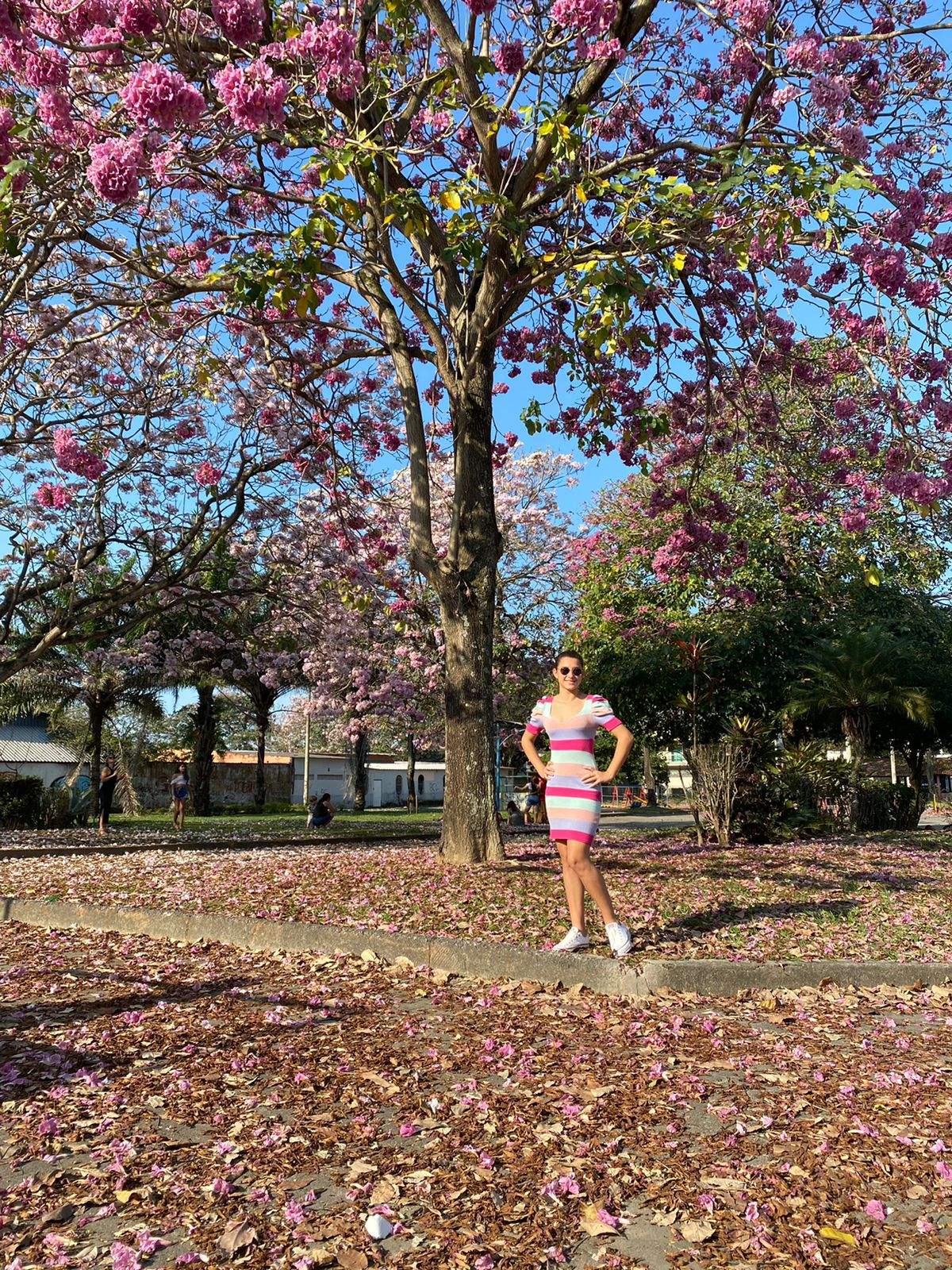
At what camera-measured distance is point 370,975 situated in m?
5.81

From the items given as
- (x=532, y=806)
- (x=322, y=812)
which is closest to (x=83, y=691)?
(x=322, y=812)

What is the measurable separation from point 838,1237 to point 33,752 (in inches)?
2213

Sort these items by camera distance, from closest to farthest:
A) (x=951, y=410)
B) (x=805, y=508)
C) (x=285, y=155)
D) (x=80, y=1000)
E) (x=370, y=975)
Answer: (x=80, y=1000) → (x=370, y=975) → (x=951, y=410) → (x=285, y=155) → (x=805, y=508)

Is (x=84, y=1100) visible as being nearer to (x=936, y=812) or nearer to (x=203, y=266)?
(x=203, y=266)

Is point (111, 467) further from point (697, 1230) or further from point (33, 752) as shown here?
point (33, 752)

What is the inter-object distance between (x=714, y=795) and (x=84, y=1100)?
395 inches

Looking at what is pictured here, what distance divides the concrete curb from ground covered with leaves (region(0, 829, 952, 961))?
211mm

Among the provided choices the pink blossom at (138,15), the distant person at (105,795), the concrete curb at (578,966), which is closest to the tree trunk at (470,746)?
the concrete curb at (578,966)

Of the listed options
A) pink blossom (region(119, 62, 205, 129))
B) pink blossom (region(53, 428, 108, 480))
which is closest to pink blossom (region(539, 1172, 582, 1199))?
pink blossom (region(119, 62, 205, 129))

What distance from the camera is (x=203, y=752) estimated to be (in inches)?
1405

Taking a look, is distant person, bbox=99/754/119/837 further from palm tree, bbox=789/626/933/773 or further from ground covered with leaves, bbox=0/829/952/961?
palm tree, bbox=789/626/933/773

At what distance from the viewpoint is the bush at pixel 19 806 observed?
72.2 ft

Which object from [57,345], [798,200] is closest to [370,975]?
[798,200]

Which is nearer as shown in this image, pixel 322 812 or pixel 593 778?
pixel 593 778
